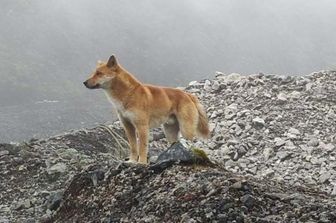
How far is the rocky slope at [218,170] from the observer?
293 inches

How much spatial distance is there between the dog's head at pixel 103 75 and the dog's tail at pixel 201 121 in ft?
7.05

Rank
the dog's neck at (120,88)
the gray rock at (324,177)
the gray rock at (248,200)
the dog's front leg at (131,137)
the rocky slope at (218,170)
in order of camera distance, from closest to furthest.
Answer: the gray rock at (248,200) < the rocky slope at (218,170) < the dog's neck at (120,88) < the dog's front leg at (131,137) < the gray rock at (324,177)

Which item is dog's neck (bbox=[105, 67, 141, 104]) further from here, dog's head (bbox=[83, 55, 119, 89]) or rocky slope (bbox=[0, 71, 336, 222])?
rocky slope (bbox=[0, 71, 336, 222])

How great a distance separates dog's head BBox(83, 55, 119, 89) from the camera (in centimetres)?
1178

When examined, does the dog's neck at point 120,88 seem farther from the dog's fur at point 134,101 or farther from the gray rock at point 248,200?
the gray rock at point 248,200

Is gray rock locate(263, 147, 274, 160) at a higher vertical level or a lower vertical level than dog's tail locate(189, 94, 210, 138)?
lower

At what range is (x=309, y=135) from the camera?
46.5 feet

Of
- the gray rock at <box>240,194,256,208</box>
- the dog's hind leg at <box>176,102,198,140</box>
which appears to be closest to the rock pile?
the dog's hind leg at <box>176,102,198,140</box>

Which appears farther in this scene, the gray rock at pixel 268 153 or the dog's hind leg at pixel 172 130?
the gray rock at pixel 268 153

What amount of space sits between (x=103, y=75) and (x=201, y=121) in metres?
2.66

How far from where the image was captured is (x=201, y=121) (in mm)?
13758

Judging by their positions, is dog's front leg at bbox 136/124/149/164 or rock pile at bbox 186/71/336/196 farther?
rock pile at bbox 186/71/336/196

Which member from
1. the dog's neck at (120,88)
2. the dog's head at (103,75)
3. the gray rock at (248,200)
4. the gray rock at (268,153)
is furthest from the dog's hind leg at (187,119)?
the gray rock at (248,200)

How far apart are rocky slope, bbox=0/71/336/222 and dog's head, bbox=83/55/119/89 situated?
51.4 inches
